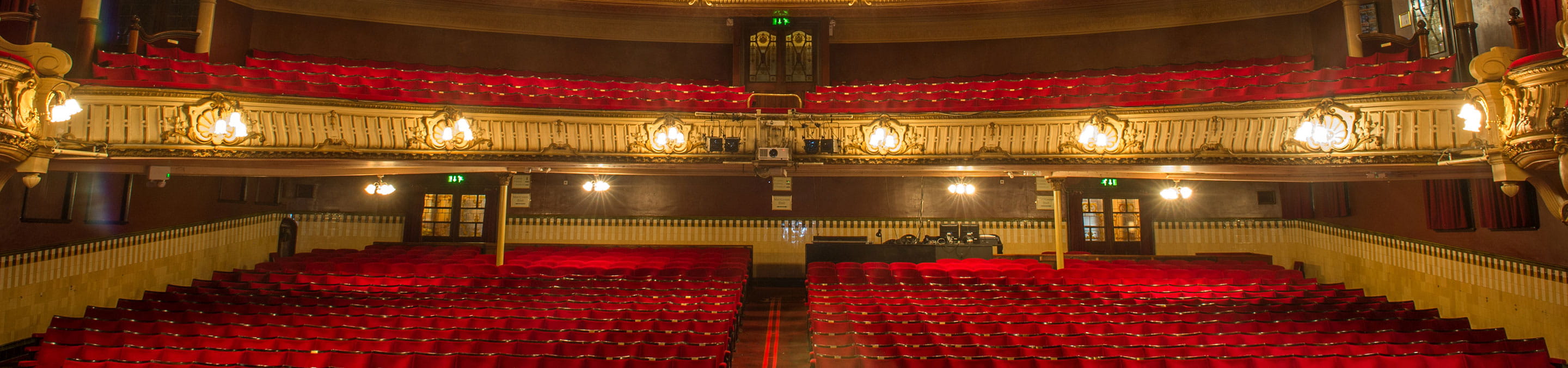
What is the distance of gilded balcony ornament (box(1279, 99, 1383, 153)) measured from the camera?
23.2 feet

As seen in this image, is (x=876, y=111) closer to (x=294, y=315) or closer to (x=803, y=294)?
(x=803, y=294)

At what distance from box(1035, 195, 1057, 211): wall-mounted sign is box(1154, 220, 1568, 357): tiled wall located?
1928mm

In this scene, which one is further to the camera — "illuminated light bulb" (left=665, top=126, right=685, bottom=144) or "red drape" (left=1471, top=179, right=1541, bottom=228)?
"illuminated light bulb" (left=665, top=126, right=685, bottom=144)

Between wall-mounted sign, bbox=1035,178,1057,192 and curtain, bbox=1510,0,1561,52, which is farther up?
curtain, bbox=1510,0,1561,52

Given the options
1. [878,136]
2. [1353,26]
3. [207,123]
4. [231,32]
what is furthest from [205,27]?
[1353,26]

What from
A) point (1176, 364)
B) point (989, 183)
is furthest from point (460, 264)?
point (989, 183)

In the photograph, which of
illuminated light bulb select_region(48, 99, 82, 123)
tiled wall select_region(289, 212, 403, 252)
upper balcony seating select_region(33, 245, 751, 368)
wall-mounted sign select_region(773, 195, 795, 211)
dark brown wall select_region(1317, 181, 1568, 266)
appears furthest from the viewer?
wall-mounted sign select_region(773, 195, 795, 211)

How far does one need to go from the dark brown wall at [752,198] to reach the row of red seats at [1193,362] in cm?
777

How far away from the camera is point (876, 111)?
8.89 metres

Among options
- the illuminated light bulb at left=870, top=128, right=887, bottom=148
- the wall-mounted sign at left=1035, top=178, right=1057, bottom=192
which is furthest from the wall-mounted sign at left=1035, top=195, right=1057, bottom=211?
the illuminated light bulb at left=870, top=128, right=887, bottom=148

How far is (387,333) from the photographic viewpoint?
18.1ft

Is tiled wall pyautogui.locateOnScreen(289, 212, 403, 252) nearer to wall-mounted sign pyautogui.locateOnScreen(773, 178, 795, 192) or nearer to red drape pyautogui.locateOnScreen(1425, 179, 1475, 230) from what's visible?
wall-mounted sign pyautogui.locateOnScreen(773, 178, 795, 192)

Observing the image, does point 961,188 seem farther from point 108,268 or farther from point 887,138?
point 108,268

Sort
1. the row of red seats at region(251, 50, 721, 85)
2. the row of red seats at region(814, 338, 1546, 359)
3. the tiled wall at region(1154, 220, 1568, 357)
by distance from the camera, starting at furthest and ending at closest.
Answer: the row of red seats at region(251, 50, 721, 85)
the tiled wall at region(1154, 220, 1568, 357)
the row of red seats at region(814, 338, 1546, 359)
